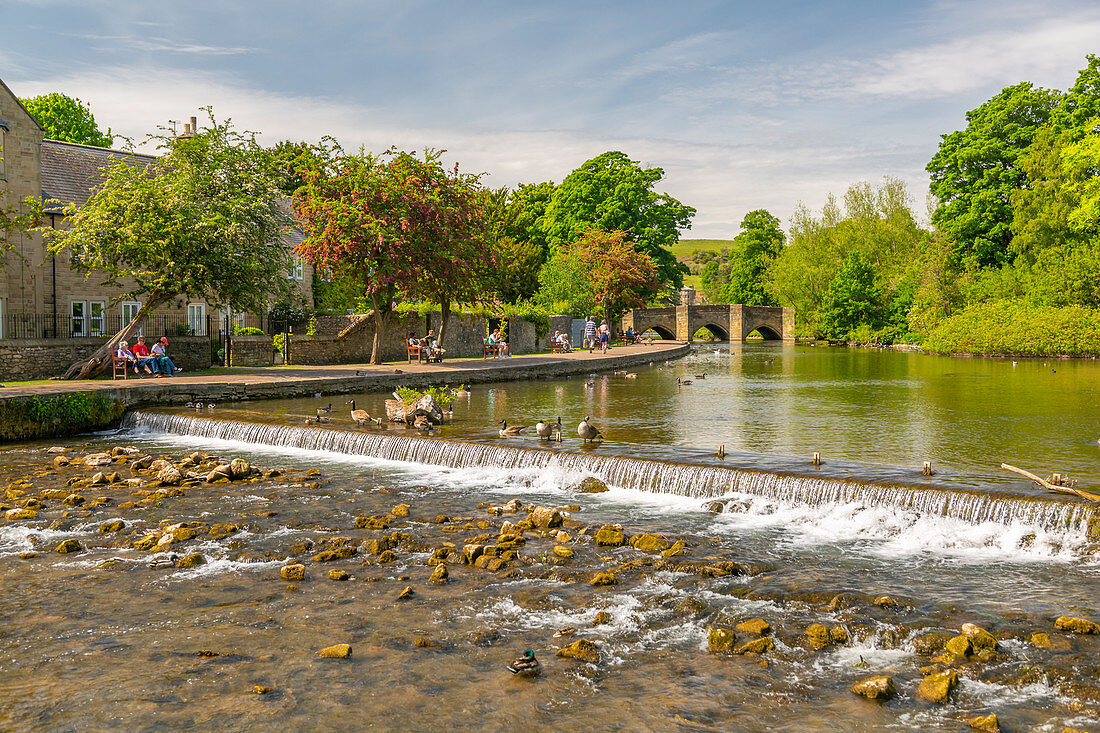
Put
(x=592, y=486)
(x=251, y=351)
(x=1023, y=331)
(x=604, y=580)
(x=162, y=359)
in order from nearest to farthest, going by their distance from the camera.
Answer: (x=604, y=580)
(x=592, y=486)
(x=162, y=359)
(x=251, y=351)
(x=1023, y=331)

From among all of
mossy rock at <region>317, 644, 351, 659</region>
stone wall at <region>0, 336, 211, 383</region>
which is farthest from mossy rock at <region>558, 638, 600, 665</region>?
stone wall at <region>0, 336, 211, 383</region>

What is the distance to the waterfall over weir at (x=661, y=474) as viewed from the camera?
10.8 meters

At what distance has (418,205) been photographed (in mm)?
30500

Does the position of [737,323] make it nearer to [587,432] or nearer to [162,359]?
[162,359]

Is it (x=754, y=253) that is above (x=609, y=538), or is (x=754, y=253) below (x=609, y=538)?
above

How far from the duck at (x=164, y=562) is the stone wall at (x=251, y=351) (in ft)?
76.5

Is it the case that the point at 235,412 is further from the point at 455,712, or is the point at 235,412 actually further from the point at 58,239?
the point at 455,712

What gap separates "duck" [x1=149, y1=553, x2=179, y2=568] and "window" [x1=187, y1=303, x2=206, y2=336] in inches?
1148

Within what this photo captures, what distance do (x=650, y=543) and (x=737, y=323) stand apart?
250 feet

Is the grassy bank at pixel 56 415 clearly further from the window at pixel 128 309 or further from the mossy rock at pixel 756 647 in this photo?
the mossy rock at pixel 756 647

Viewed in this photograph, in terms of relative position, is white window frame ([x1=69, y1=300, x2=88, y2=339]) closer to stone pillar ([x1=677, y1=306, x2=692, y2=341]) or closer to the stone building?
the stone building

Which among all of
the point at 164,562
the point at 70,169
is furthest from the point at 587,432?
the point at 70,169

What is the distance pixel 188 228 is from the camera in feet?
82.8

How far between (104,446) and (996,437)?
20.0 meters
